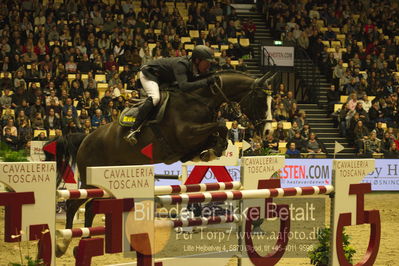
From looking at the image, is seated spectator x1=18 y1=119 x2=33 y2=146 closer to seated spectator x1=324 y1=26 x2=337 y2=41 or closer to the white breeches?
the white breeches

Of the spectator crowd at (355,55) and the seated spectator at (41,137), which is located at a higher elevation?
the spectator crowd at (355,55)

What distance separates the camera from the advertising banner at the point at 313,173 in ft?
49.0

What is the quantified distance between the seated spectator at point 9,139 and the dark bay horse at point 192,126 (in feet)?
24.0

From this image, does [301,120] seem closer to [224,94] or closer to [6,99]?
[6,99]

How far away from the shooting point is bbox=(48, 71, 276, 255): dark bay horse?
24.1ft

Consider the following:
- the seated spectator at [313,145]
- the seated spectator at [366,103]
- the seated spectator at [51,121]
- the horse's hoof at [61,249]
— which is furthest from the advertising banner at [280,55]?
the horse's hoof at [61,249]

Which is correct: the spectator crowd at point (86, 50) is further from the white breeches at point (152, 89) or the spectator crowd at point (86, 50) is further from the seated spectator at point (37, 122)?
the white breeches at point (152, 89)

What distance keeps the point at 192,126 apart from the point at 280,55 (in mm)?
14301

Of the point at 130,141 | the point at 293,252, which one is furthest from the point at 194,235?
the point at 130,141

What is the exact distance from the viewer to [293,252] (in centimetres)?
796

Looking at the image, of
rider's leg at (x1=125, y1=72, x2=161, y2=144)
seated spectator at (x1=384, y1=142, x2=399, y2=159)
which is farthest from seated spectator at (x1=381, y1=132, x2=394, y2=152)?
rider's leg at (x1=125, y1=72, x2=161, y2=144)

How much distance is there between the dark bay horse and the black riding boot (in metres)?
0.10

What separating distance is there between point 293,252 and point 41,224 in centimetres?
408

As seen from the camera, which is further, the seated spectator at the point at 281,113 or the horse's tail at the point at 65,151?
the seated spectator at the point at 281,113
